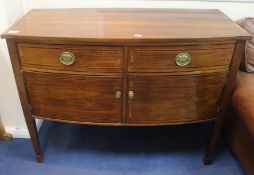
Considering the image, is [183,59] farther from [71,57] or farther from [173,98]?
[71,57]

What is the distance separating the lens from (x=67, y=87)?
1134 mm

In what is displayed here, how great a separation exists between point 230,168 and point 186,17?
852 mm

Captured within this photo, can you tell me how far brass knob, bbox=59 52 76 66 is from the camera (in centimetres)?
105

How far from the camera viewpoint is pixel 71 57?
3.44ft

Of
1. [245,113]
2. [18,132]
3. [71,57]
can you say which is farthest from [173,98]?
[18,132]

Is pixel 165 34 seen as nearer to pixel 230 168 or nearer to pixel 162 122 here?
pixel 162 122

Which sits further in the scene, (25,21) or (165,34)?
(25,21)

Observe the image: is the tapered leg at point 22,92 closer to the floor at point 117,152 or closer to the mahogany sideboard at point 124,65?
the mahogany sideboard at point 124,65

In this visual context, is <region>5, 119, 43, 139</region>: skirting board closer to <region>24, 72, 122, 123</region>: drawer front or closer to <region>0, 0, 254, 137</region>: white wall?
<region>0, 0, 254, 137</region>: white wall

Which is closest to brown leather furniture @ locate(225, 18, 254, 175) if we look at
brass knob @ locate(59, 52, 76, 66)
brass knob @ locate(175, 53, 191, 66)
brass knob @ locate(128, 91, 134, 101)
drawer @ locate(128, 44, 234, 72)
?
drawer @ locate(128, 44, 234, 72)

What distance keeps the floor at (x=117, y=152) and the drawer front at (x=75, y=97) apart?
0.35m

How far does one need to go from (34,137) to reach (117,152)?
0.47 meters

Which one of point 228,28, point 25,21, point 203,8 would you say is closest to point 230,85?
point 228,28

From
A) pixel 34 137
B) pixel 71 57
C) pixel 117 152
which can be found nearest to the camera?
pixel 71 57
